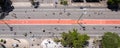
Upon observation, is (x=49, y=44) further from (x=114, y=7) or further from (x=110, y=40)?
(x=114, y=7)

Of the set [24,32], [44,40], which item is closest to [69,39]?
[44,40]

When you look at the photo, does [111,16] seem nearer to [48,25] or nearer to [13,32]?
[48,25]

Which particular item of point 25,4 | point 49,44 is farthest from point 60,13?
point 25,4

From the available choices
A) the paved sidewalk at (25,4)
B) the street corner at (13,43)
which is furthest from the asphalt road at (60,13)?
the street corner at (13,43)

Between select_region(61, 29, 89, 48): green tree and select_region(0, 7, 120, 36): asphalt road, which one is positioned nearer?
select_region(61, 29, 89, 48): green tree

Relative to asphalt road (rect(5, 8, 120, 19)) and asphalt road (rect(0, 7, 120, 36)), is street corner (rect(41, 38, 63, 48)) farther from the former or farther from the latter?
asphalt road (rect(5, 8, 120, 19))

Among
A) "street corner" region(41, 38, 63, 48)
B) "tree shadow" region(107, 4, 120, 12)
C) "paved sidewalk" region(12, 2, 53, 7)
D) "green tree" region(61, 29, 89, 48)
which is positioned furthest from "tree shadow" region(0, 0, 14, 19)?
"tree shadow" region(107, 4, 120, 12)
